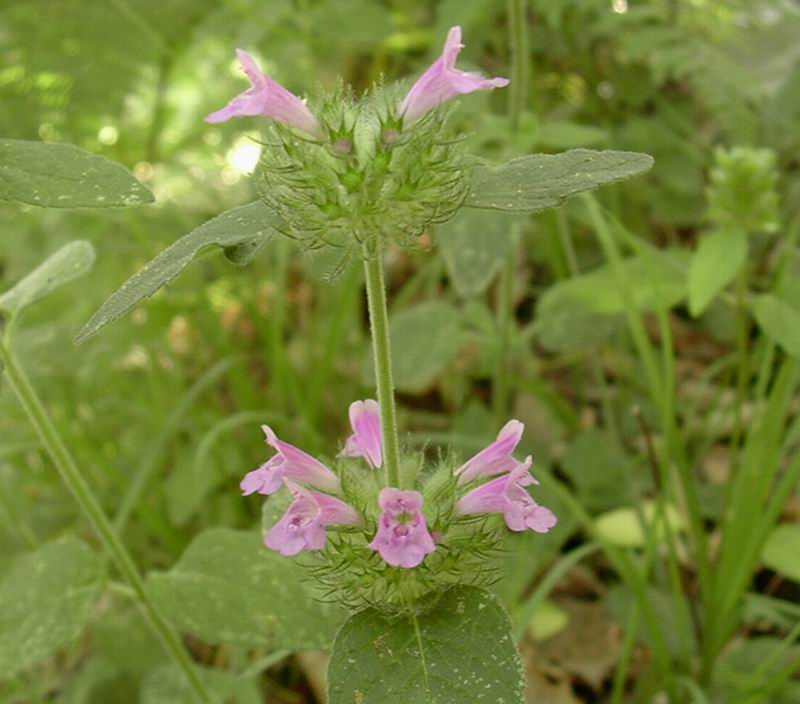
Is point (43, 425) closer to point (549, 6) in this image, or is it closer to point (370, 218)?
point (370, 218)

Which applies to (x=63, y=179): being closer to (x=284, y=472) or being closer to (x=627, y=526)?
(x=284, y=472)

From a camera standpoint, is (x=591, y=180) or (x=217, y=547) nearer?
(x=591, y=180)

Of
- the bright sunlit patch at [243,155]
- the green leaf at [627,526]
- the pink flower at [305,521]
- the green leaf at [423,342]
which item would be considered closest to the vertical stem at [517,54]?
the green leaf at [423,342]

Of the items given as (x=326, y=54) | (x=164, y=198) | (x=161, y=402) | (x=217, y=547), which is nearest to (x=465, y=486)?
(x=217, y=547)

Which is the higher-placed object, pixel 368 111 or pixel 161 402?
pixel 368 111

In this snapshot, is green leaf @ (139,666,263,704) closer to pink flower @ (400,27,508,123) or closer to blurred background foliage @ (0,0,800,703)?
blurred background foliage @ (0,0,800,703)

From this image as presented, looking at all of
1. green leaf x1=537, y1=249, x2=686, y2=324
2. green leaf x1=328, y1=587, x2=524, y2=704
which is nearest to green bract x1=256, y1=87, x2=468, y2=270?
green leaf x1=328, y1=587, x2=524, y2=704
